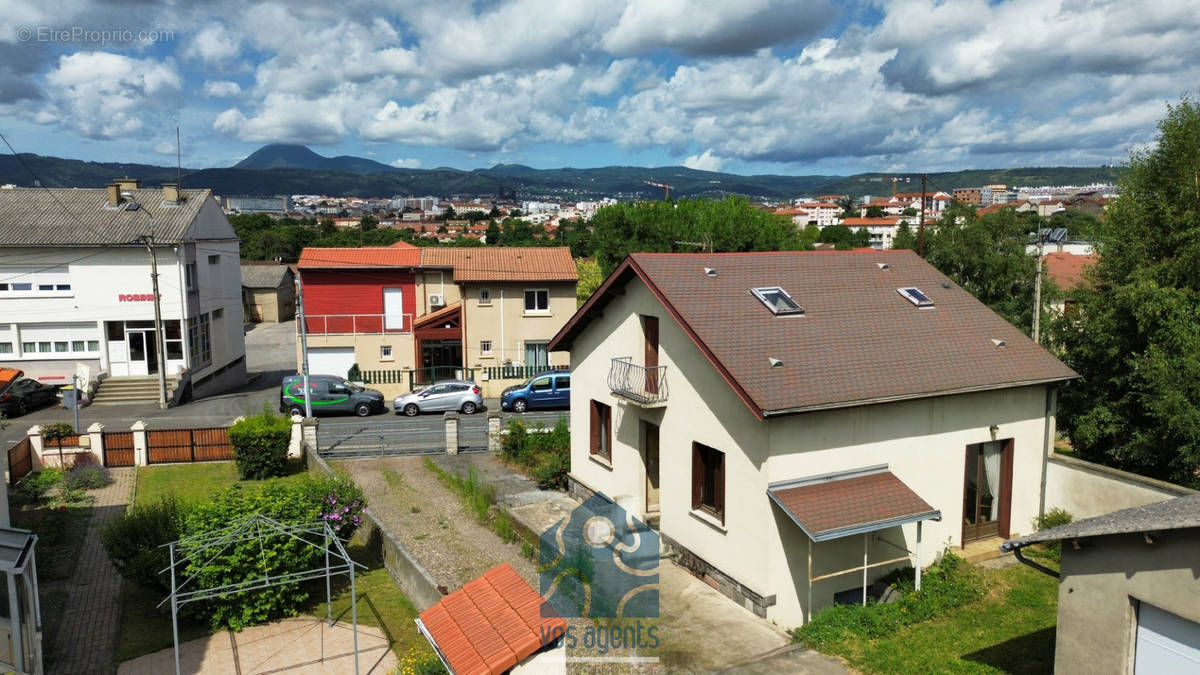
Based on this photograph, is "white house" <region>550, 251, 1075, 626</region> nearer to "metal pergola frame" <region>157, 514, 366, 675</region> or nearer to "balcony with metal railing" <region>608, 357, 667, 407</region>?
"balcony with metal railing" <region>608, 357, 667, 407</region>

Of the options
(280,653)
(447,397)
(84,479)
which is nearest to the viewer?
(280,653)

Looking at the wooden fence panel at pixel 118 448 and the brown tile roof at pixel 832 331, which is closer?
the brown tile roof at pixel 832 331

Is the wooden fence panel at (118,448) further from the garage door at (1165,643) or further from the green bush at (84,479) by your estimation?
the garage door at (1165,643)

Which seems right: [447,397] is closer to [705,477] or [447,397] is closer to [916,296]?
[705,477]

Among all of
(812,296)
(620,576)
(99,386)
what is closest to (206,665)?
(620,576)

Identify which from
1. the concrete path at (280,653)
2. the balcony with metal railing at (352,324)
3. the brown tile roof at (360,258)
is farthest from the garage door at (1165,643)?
the brown tile roof at (360,258)

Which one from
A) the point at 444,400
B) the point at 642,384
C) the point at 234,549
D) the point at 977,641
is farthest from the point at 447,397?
the point at 977,641
